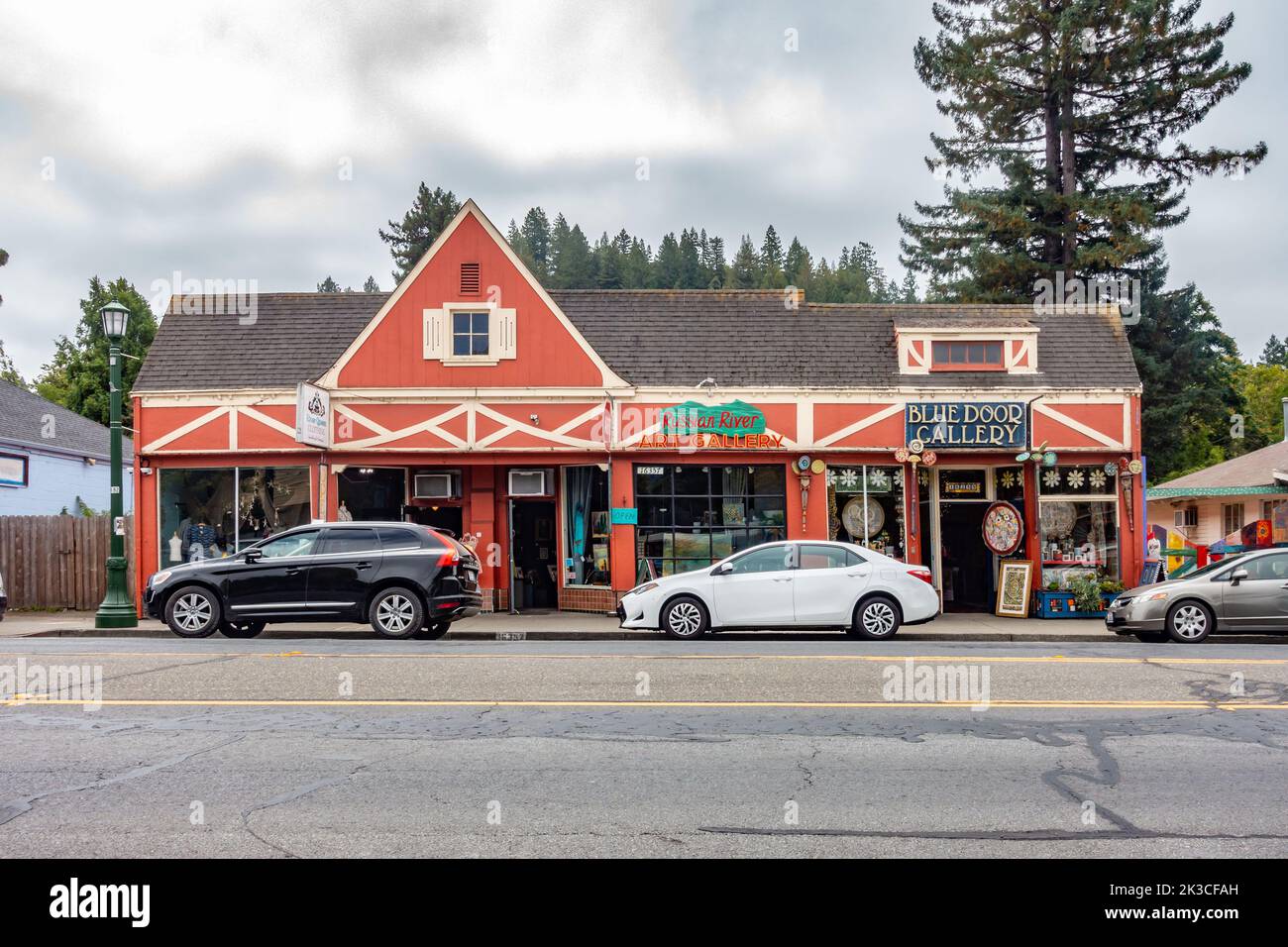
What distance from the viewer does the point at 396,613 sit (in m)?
14.6

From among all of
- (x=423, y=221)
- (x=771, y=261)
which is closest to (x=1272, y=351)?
(x=771, y=261)

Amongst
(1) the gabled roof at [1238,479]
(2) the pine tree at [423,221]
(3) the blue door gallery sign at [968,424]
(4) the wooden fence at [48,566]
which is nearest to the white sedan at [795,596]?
(3) the blue door gallery sign at [968,424]

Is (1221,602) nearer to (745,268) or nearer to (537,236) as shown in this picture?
(745,268)

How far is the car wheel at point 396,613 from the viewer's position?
47.7 feet

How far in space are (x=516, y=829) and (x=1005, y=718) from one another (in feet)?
15.5

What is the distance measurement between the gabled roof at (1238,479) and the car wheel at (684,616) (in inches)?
802

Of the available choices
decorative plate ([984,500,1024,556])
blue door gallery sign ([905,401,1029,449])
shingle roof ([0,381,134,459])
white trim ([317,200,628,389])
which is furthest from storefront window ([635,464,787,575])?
shingle roof ([0,381,134,459])

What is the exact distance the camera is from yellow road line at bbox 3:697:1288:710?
866 cm

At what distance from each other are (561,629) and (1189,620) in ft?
32.2
